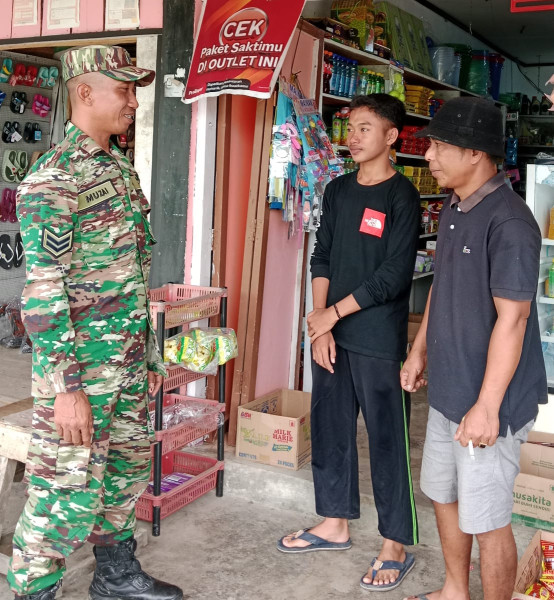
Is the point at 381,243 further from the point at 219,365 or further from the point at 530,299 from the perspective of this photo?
the point at 219,365

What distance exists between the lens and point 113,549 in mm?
2865

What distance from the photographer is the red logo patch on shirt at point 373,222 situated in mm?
3035

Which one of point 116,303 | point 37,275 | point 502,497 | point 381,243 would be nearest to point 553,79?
point 381,243

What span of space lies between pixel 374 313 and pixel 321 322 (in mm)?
221

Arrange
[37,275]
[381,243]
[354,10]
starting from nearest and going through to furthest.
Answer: [37,275]
[381,243]
[354,10]

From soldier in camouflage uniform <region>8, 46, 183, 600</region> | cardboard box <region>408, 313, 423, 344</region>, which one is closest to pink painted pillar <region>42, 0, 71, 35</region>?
soldier in camouflage uniform <region>8, 46, 183, 600</region>

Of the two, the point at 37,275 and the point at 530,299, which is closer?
the point at 530,299

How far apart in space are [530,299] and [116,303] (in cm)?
138

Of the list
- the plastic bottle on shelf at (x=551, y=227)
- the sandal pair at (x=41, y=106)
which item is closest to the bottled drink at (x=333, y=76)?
the plastic bottle on shelf at (x=551, y=227)

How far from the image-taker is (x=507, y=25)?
919 centimetres

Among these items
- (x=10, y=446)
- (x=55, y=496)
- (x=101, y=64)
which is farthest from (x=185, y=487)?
(x=101, y=64)

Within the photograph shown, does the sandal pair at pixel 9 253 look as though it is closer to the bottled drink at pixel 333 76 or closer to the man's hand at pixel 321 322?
the bottled drink at pixel 333 76

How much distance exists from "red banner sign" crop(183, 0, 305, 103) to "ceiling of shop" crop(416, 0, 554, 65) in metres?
4.66

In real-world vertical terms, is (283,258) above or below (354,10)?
below
